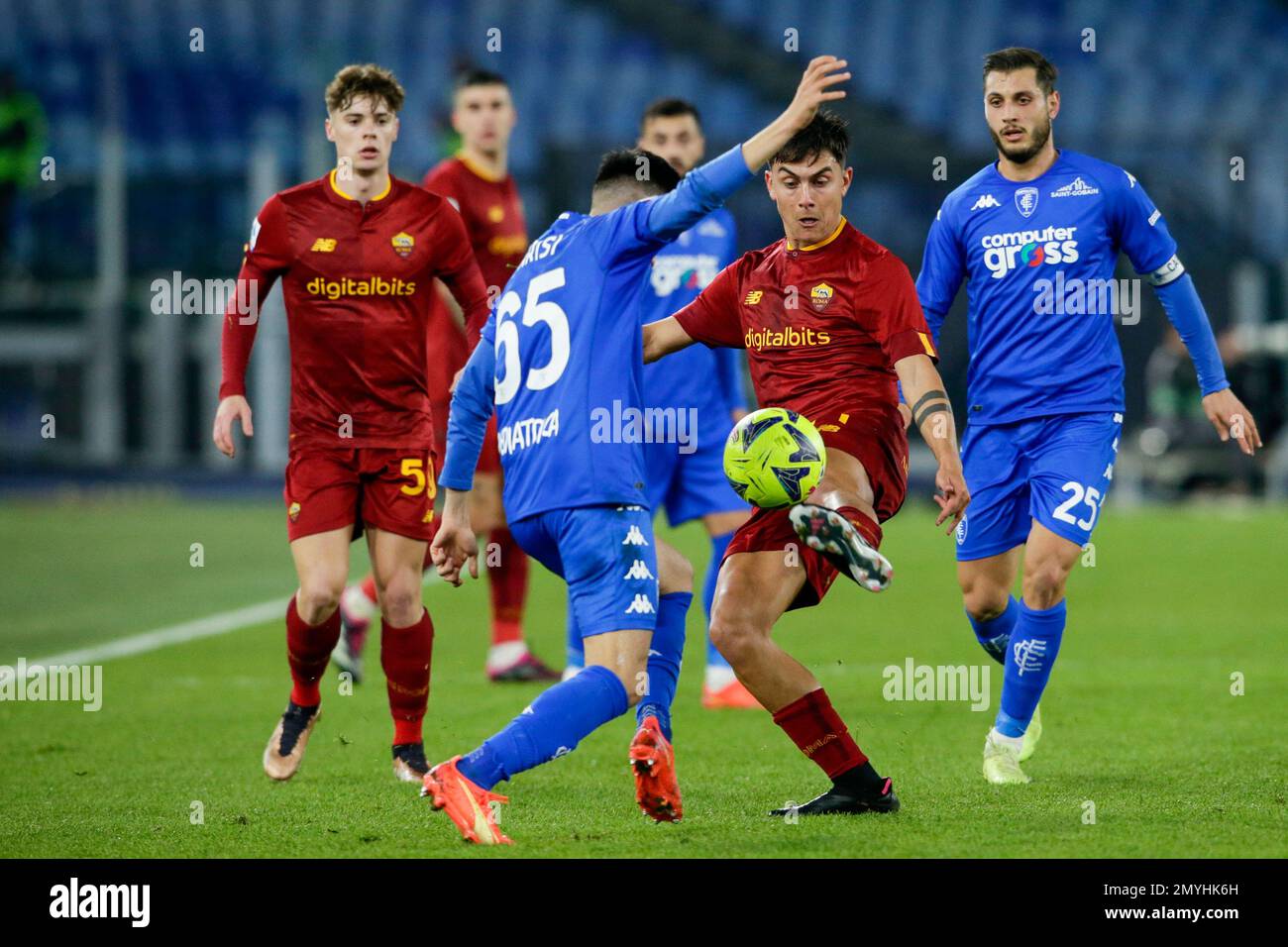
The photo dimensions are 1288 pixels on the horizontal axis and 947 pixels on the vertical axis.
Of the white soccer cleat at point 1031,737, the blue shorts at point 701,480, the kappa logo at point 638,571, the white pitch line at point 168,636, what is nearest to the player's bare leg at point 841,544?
the kappa logo at point 638,571

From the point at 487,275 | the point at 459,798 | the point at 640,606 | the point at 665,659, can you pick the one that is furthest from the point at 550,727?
the point at 487,275

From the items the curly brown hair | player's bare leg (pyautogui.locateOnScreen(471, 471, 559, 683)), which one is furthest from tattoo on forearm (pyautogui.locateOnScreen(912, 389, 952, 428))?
player's bare leg (pyautogui.locateOnScreen(471, 471, 559, 683))

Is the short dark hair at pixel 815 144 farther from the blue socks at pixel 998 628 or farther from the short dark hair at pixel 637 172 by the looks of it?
the blue socks at pixel 998 628

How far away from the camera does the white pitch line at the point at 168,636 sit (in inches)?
374

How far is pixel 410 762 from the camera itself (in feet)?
20.5

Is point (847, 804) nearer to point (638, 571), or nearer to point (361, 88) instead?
point (638, 571)

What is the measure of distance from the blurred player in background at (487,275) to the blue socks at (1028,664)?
3019 mm

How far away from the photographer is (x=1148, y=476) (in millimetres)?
19812

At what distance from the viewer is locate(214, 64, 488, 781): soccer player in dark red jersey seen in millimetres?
6309

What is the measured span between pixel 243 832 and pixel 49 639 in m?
5.39

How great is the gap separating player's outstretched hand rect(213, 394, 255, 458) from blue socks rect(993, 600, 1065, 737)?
259 centimetres

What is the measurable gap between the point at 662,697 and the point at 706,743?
3.51 feet

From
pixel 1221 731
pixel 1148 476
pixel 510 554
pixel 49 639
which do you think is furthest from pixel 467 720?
pixel 1148 476
